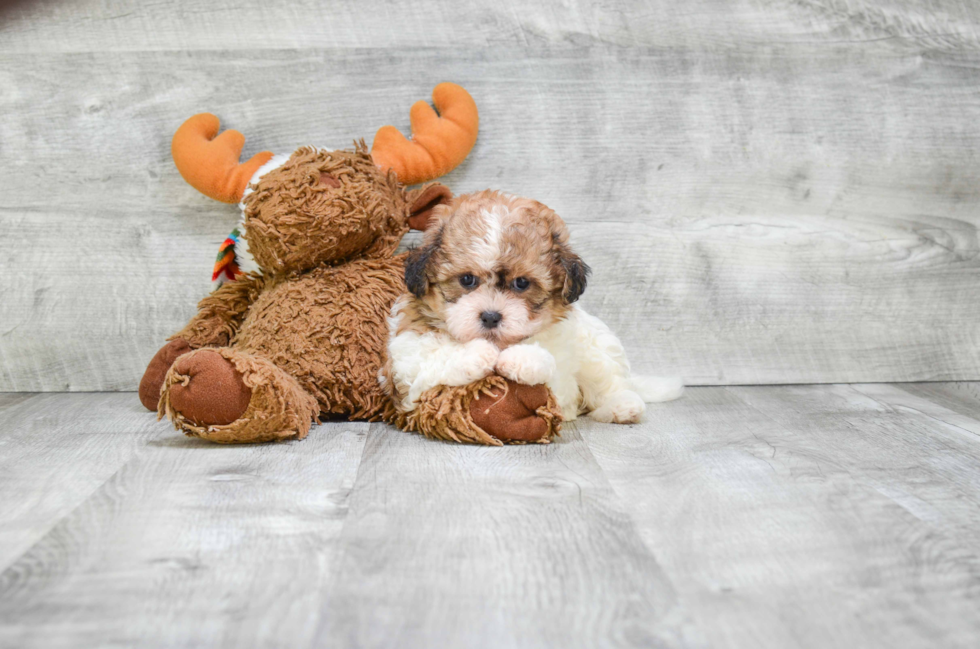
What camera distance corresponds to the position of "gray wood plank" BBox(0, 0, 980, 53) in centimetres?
184

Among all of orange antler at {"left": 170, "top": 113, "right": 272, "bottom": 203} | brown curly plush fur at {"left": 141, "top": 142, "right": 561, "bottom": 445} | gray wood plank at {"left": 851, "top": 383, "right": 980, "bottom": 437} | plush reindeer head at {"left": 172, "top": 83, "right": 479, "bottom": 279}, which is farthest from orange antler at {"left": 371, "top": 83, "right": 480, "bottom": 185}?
gray wood plank at {"left": 851, "top": 383, "right": 980, "bottom": 437}

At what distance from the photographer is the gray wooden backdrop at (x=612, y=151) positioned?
1.86 m

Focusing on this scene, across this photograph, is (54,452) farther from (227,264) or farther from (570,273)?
(570,273)

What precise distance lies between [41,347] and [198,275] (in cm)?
42

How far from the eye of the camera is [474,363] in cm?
133

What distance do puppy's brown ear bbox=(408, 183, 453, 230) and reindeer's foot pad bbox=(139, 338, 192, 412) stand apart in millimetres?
562

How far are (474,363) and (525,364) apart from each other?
9cm

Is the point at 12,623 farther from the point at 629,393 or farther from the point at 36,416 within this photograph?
the point at 629,393

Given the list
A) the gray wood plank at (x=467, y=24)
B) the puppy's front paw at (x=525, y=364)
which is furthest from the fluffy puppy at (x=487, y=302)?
the gray wood plank at (x=467, y=24)

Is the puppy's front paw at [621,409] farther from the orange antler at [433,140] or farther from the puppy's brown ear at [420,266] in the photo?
the orange antler at [433,140]

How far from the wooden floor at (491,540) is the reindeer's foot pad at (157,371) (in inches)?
7.2

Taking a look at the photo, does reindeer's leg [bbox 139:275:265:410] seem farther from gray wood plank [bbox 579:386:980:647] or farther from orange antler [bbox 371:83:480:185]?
gray wood plank [bbox 579:386:980:647]

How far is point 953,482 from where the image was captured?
3.92 ft

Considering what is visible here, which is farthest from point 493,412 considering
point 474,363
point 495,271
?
point 495,271
